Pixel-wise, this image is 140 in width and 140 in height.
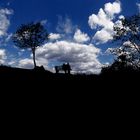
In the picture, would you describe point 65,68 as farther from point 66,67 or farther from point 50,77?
point 50,77

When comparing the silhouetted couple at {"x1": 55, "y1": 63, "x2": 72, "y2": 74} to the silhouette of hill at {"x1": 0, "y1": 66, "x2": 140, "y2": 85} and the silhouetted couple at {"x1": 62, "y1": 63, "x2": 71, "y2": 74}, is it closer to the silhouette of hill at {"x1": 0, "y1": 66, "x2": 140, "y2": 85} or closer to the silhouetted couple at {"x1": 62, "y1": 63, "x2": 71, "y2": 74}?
the silhouetted couple at {"x1": 62, "y1": 63, "x2": 71, "y2": 74}

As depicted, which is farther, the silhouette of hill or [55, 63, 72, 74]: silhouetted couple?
[55, 63, 72, 74]: silhouetted couple

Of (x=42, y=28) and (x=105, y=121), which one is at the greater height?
(x=42, y=28)

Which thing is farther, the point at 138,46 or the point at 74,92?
the point at 138,46

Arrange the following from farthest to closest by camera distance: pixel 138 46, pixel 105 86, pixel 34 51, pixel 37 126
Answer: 1. pixel 34 51
2. pixel 138 46
3. pixel 105 86
4. pixel 37 126

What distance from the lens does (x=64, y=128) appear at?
1036cm

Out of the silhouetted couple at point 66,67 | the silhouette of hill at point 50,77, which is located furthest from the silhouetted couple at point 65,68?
the silhouette of hill at point 50,77

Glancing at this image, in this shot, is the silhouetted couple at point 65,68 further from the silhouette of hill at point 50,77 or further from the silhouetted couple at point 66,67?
the silhouette of hill at point 50,77

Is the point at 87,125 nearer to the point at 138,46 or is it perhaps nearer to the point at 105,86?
the point at 105,86

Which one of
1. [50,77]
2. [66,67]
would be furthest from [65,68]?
[50,77]

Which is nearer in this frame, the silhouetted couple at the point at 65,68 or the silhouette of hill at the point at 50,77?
the silhouette of hill at the point at 50,77

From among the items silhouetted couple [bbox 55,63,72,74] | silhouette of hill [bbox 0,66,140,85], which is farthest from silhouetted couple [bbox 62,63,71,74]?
silhouette of hill [bbox 0,66,140,85]

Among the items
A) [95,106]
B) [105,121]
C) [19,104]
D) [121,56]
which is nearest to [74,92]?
[95,106]

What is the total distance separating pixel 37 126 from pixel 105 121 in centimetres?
307
